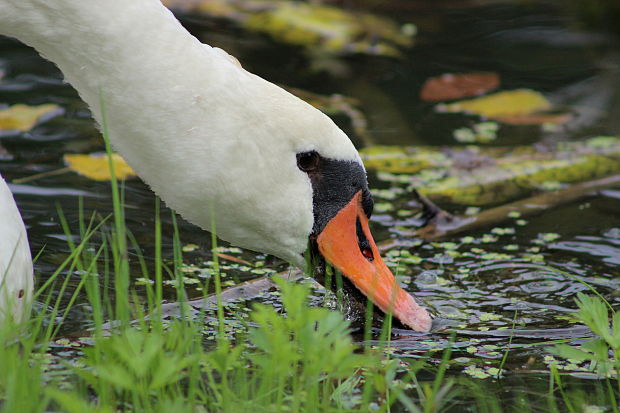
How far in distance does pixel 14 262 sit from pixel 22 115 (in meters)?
3.20

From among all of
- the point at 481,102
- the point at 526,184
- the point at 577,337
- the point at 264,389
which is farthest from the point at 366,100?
the point at 264,389

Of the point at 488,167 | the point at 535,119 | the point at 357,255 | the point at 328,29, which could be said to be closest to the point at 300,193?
the point at 357,255

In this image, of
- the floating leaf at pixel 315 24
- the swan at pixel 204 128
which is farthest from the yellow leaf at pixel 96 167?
the floating leaf at pixel 315 24

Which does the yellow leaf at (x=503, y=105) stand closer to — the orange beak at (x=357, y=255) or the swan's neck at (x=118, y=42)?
the orange beak at (x=357, y=255)

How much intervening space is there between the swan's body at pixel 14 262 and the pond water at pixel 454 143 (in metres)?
0.47

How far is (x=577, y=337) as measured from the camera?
4207 mm

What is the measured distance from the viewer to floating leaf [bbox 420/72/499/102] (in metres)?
7.77

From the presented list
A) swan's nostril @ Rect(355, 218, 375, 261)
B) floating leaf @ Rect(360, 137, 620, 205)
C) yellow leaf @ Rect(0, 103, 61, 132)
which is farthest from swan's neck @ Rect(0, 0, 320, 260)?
yellow leaf @ Rect(0, 103, 61, 132)

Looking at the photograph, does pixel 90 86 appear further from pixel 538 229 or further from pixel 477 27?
pixel 477 27

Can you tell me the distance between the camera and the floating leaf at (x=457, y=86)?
7.77 metres

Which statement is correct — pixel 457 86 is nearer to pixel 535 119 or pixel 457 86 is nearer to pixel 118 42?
pixel 535 119

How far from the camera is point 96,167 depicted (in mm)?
6047

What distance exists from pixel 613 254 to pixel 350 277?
1846 mm

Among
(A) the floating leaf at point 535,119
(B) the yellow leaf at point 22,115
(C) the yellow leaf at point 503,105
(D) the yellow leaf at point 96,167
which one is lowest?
(D) the yellow leaf at point 96,167
